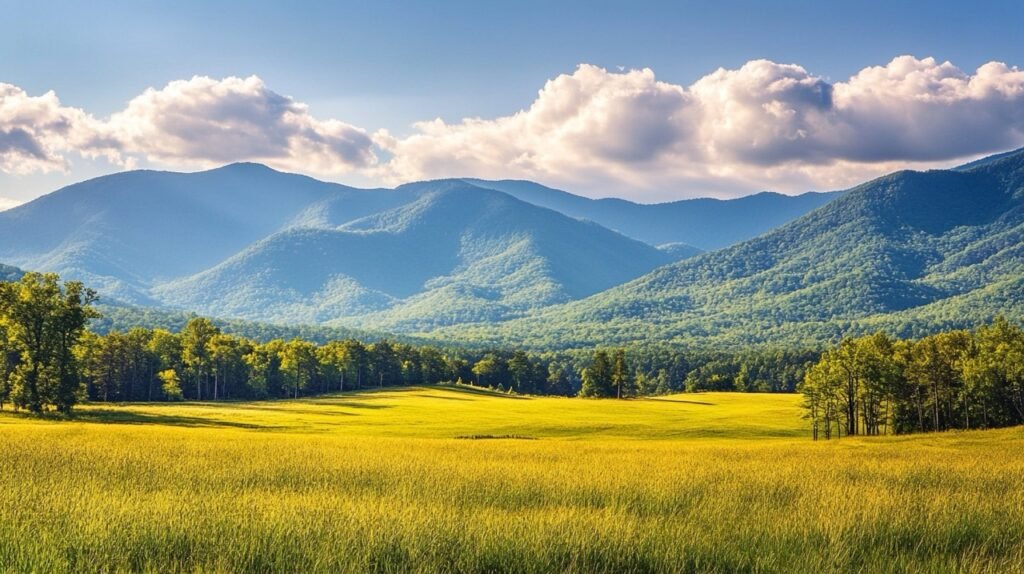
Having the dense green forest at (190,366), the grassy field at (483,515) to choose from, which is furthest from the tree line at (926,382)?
the dense green forest at (190,366)

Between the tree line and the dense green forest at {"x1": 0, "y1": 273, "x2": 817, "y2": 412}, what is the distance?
210 feet

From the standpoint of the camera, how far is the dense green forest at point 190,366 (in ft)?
213

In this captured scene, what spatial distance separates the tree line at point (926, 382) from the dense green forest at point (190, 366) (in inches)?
2521

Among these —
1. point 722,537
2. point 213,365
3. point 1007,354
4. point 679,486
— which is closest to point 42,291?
point 213,365

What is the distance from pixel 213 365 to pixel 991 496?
117313mm

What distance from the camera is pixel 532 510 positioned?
45.0 ft

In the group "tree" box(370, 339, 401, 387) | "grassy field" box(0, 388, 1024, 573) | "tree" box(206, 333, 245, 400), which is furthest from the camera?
"tree" box(370, 339, 401, 387)

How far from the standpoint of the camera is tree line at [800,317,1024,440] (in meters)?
74.6

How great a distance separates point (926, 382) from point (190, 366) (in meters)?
104

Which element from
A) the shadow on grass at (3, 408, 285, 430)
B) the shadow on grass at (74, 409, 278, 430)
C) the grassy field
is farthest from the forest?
the grassy field

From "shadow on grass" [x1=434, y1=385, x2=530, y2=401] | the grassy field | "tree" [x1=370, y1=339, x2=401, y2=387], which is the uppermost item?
the grassy field

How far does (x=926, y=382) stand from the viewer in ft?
251

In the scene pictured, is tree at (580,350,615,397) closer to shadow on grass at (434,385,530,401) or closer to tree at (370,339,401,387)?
shadow on grass at (434,385,530,401)

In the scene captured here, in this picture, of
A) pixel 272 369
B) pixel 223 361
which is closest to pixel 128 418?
pixel 223 361
